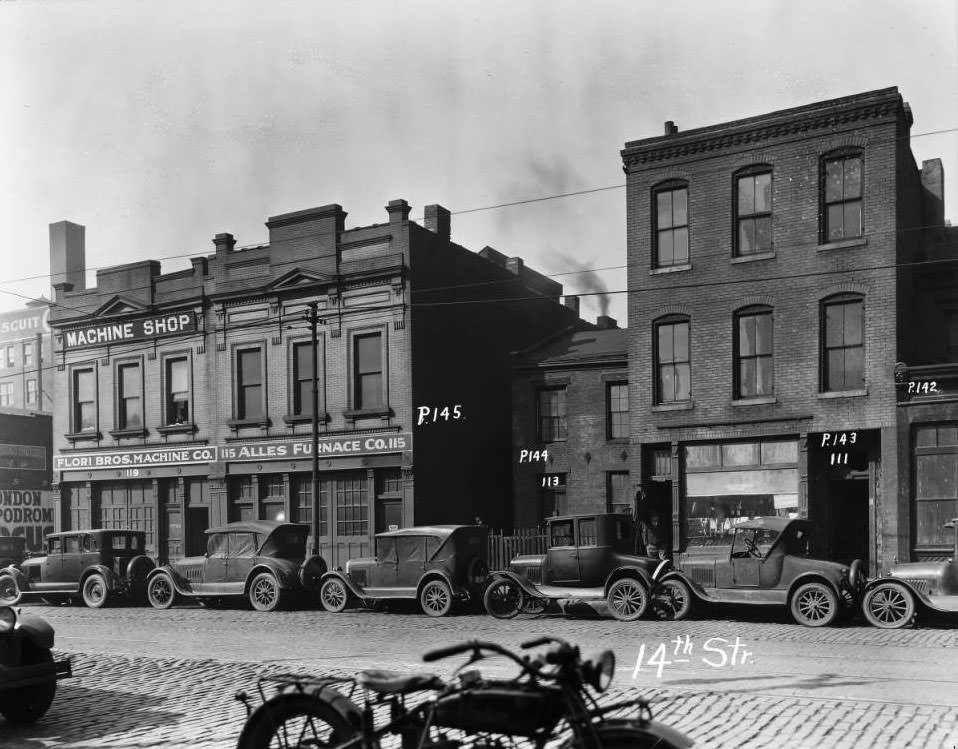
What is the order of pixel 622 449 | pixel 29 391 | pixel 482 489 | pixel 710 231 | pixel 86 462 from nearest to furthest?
pixel 710 231, pixel 622 449, pixel 482 489, pixel 86 462, pixel 29 391

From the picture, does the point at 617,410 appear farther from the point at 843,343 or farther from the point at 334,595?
the point at 334,595

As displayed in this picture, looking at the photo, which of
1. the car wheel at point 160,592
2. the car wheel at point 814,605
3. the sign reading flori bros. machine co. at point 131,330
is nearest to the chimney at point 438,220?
the sign reading flori bros. machine co. at point 131,330

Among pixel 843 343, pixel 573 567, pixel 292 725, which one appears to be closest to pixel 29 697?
pixel 292 725

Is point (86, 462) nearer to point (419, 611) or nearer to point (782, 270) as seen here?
point (419, 611)

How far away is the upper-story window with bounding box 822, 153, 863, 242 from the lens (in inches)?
940

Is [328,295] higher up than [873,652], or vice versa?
[328,295]

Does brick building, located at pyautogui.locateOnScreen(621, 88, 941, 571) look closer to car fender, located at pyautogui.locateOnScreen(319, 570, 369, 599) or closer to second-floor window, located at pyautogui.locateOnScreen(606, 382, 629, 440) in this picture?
second-floor window, located at pyautogui.locateOnScreen(606, 382, 629, 440)

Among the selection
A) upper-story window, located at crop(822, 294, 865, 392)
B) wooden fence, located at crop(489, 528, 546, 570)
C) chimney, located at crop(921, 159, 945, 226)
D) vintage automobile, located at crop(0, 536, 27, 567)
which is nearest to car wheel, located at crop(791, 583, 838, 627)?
upper-story window, located at crop(822, 294, 865, 392)

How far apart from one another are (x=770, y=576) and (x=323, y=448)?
15542 mm

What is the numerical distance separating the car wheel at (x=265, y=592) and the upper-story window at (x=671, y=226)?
489 inches

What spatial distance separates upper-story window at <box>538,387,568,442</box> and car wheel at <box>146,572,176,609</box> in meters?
11.6

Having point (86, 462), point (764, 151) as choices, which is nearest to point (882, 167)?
point (764, 151)

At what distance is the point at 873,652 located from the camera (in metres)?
13.2

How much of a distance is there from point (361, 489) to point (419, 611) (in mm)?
8377
